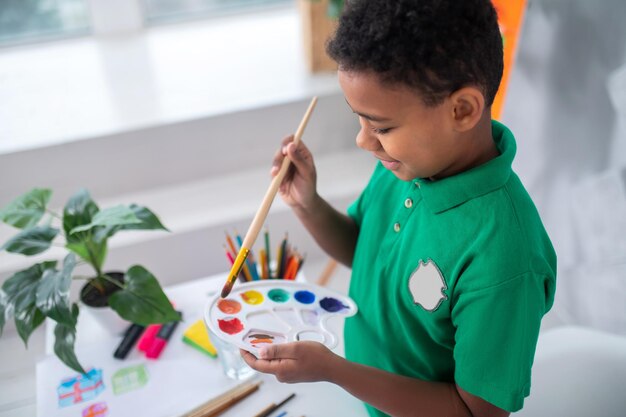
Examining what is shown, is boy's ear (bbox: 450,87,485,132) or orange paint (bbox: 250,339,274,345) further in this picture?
orange paint (bbox: 250,339,274,345)

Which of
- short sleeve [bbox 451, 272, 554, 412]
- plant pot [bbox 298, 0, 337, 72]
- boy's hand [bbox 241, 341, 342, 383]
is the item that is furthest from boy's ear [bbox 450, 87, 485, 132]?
plant pot [bbox 298, 0, 337, 72]

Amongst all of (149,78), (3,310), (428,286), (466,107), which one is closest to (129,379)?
(3,310)

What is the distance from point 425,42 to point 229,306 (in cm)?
37

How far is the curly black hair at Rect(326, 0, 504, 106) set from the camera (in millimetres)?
394

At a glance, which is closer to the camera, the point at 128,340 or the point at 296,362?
the point at 296,362

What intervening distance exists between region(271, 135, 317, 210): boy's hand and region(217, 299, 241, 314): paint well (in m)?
0.14

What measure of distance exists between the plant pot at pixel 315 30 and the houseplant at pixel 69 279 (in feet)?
1.91

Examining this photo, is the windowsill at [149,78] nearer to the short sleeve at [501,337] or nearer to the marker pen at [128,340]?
the marker pen at [128,340]

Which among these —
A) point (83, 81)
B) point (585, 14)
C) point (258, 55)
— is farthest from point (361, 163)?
point (83, 81)

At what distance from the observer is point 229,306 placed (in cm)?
62

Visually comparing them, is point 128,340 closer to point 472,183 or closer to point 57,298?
point 57,298

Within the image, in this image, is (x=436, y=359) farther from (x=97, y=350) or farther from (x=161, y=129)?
(x=161, y=129)

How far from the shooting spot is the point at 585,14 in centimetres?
75

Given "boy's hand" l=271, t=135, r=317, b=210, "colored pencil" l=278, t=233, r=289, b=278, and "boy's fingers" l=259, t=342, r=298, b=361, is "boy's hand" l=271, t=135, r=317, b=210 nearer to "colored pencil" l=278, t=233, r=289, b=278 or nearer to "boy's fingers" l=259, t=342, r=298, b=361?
"colored pencil" l=278, t=233, r=289, b=278
